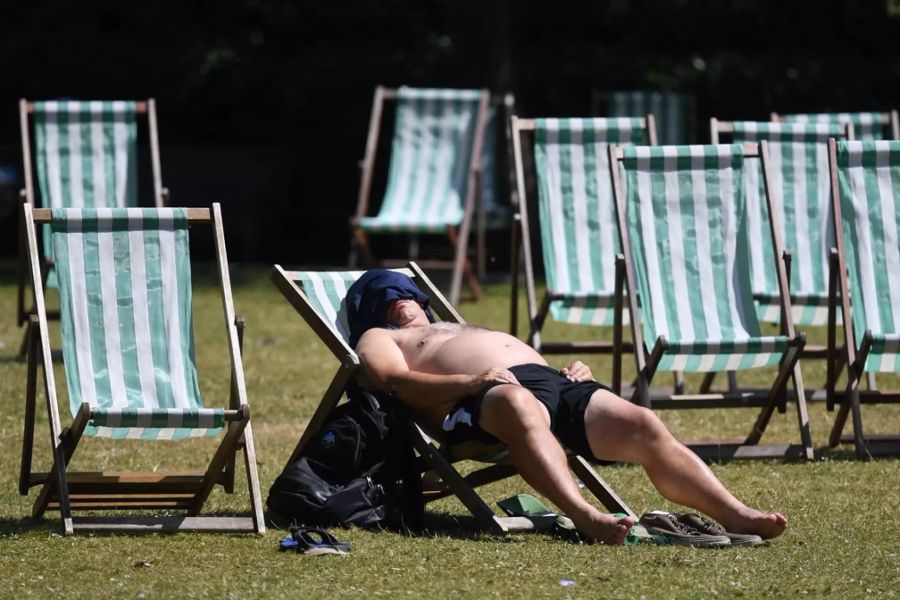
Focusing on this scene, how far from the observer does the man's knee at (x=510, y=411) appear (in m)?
4.86

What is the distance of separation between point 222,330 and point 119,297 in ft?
13.9

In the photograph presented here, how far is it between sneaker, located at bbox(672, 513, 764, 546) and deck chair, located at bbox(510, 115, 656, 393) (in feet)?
8.00

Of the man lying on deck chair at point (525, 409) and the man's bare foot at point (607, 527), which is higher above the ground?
the man lying on deck chair at point (525, 409)

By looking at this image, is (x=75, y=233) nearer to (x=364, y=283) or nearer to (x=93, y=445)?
(x=364, y=283)

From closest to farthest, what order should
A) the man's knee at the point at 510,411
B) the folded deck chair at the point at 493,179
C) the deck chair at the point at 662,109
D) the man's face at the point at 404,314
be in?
the man's knee at the point at 510,411 → the man's face at the point at 404,314 → the folded deck chair at the point at 493,179 → the deck chair at the point at 662,109

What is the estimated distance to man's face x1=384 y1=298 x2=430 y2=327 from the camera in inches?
221

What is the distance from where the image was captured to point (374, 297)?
565cm

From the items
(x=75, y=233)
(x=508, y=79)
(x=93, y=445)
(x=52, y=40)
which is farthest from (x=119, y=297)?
(x=52, y=40)

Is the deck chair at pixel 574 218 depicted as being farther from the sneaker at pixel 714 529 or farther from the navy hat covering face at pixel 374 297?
the sneaker at pixel 714 529

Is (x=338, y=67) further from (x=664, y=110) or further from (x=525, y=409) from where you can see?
(x=525, y=409)

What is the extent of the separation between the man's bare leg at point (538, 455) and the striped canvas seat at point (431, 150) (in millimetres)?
6219

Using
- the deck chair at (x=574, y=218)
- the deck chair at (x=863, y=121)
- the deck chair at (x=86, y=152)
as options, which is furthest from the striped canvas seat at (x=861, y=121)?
the deck chair at (x=86, y=152)

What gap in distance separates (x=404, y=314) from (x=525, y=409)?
0.86 m

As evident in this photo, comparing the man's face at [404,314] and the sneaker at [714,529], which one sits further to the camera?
the man's face at [404,314]
